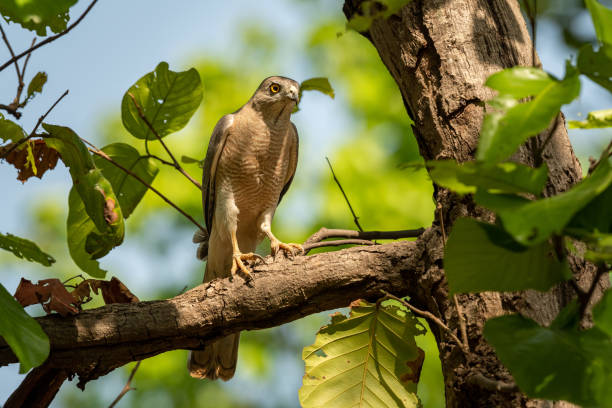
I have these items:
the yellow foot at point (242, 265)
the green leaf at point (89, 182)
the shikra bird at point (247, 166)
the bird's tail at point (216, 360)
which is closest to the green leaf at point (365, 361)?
the yellow foot at point (242, 265)

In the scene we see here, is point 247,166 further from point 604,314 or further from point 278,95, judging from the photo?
point 604,314

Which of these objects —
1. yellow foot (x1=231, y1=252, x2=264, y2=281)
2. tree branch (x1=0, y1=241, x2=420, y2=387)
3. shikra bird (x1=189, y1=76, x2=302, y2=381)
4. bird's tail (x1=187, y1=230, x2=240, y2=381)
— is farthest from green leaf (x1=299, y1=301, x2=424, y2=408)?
shikra bird (x1=189, y1=76, x2=302, y2=381)

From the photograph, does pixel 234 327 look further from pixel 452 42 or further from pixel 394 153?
pixel 394 153

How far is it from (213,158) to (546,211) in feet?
11.5

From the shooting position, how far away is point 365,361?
2.56 meters

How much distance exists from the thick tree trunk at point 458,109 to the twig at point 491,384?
0.16 meters

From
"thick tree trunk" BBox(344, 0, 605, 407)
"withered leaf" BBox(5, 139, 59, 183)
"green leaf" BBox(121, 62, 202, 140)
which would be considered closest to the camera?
"thick tree trunk" BBox(344, 0, 605, 407)

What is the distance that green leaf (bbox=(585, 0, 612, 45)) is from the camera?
1.31 metres

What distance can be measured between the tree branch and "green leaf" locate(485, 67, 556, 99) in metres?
1.33

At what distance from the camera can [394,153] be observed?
799cm

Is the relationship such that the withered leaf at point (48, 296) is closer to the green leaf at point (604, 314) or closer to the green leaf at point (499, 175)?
the green leaf at point (499, 175)

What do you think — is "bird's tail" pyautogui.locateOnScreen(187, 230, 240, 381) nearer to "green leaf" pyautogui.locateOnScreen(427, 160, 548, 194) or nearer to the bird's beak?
the bird's beak

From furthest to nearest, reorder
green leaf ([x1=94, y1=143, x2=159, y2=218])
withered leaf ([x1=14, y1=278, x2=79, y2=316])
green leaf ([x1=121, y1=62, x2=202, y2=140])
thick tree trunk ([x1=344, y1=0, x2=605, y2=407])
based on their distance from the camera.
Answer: green leaf ([x1=94, y1=143, x2=159, y2=218]) < green leaf ([x1=121, y1=62, x2=202, y2=140]) < withered leaf ([x1=14, y1=278, x2=79, y2=316]) < thick tree trunk ([x1=344, y1=0, x2=605, y2=407])

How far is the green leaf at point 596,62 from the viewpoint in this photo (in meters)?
1.31
